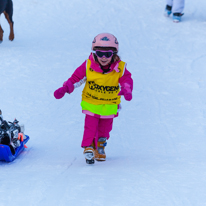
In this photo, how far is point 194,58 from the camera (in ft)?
27.6

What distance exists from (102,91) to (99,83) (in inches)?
3.2

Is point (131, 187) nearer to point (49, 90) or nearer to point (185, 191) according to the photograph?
point (185, 191)

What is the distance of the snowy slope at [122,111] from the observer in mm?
3479

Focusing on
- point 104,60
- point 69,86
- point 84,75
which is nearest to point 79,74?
point 84,75

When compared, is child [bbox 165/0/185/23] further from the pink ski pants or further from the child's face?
the child's face

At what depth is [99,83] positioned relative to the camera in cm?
435

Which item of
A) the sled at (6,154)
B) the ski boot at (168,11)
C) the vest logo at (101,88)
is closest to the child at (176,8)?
the ski boot at (168,11)

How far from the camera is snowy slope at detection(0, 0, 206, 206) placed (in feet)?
11.4

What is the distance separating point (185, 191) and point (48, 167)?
1435 mm

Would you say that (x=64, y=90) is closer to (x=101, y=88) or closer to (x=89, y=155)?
(x=101, y=88)

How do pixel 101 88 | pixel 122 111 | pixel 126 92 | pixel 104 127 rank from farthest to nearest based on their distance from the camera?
1. pixel 122 111
2. pixel 104 127
3. pixel 101 88
4. pixel 126 92

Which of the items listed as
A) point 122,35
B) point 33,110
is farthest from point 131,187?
point 122,35

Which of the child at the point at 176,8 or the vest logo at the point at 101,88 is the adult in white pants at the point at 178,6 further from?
the vest logo at the point at 101,88

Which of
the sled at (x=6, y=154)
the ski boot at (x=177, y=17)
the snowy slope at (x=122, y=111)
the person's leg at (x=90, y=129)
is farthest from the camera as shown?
the ski boot at (x=177, y=17)
